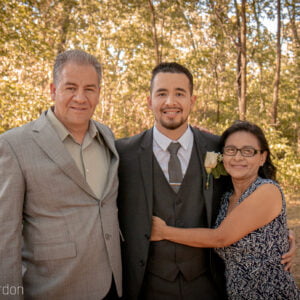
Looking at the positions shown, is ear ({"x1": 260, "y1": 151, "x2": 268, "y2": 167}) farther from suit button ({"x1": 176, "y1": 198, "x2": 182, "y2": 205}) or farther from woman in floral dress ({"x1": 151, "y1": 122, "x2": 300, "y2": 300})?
suit button ({"x1": 176, "y1": 198, "x2": 182, "y2": 205})

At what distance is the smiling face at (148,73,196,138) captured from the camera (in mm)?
2666

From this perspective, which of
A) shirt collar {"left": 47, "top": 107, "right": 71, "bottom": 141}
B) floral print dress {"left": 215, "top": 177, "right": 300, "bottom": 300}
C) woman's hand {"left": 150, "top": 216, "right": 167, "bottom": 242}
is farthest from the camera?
woman's hand {"left": 150, "top": 216, "right": 167, "bottom": 242}

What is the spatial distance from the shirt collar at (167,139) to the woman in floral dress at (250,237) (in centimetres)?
38

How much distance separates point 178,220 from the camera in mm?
2510

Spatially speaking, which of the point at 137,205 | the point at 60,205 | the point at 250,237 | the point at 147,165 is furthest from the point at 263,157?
the point at 60,205

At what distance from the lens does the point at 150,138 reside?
2.73 m

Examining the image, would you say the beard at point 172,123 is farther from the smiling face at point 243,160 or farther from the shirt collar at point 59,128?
the shirt collar at point 59,128

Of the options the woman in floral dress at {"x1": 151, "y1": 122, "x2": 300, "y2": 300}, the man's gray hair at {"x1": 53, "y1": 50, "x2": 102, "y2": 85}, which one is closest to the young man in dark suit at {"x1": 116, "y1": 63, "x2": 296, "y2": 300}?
the woman in floral dress at {"x1": 151, "y1": 122, "x2": 300, "y2": 300}

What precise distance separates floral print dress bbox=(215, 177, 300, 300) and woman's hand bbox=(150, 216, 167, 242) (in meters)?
0.50

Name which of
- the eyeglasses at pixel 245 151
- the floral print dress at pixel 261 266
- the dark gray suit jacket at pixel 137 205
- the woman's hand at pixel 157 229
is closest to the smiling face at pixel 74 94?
the dark gray suit jacket at pixel 137 205

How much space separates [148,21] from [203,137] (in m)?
11.3

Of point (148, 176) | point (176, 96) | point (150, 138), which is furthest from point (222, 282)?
point (176, 96)

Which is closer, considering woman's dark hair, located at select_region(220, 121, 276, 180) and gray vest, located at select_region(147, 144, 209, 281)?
gray vest, located at select_region(147, 144, 209, 281)

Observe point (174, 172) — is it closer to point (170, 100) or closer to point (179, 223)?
point (179, 223)
